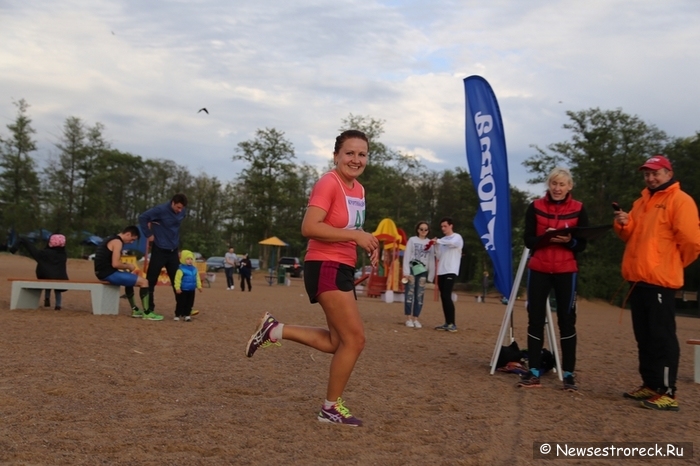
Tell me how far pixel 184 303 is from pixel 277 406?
6.79 metres

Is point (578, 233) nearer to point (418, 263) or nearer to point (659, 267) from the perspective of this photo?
point (659, 267)

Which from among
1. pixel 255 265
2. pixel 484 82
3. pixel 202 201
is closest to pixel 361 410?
pixel 484 82

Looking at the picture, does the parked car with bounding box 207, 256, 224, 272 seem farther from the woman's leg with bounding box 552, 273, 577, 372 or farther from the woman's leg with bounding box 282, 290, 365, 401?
the woman's leg with bounding box 282, 290, 365, 401

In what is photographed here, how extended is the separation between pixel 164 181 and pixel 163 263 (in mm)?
68349

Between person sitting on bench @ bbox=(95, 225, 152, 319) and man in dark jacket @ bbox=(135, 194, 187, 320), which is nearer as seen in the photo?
man in dark jacket @ bbox=(135, 194, 187, 320)

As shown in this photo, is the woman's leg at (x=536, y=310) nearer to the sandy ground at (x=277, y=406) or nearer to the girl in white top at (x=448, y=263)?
the sandy ground at (x=277, y=406)

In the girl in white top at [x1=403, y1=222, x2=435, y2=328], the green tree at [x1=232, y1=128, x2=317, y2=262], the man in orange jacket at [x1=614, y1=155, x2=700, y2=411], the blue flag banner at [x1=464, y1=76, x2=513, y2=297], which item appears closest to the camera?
the man in orange jacket at [x1=614, y1=155, x2=700, y2=411]

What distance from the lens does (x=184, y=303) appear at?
11602mm

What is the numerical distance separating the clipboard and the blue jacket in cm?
653

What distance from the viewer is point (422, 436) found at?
441 centimetres

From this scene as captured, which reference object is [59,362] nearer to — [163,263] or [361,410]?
[361,410]

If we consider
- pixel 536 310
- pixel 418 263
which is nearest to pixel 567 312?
pixel 536 310

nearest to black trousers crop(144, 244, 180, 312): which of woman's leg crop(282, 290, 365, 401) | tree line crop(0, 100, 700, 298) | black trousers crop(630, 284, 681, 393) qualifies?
woman's leg crop(282, 290, 365, 401)

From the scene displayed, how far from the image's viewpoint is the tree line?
4141cm
